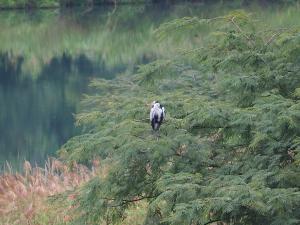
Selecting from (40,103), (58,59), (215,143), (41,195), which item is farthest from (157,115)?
(58,59)

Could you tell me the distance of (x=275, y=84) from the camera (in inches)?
223

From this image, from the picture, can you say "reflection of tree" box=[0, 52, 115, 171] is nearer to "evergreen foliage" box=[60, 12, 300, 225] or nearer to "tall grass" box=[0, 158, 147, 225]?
"tall grass" box=[0, 158, 147, 225]

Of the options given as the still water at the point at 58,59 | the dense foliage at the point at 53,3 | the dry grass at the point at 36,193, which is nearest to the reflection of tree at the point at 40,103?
the still water at the point at 58,59

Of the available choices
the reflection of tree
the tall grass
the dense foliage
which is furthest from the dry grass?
the dense foliage

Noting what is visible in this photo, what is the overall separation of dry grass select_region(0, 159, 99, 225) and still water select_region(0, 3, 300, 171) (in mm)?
1957

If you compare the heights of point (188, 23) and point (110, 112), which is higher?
point (188, 23)

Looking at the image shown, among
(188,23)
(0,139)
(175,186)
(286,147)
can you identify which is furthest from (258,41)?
(0,139)

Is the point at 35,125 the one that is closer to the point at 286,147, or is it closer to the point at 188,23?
the point at 188,23

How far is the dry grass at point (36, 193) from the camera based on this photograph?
26.1ft

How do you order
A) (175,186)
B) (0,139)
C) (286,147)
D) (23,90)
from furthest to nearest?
(23,90) → (0,139) → (286,147) → (175,186)

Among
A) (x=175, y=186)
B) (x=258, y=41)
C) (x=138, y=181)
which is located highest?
(x=258, y=41)

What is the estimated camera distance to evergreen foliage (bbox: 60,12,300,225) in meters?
4.41

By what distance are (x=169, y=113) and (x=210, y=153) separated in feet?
1.89

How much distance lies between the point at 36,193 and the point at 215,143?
11.9 ft
